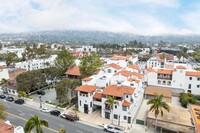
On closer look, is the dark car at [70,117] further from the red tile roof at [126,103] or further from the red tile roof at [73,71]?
the red tile roof at [73,71]

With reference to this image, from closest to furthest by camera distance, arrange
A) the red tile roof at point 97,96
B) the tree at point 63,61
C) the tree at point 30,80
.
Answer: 1. the red tile roof at point 97,96
2. the tree at point 30,80
3. the tree at point 63,61

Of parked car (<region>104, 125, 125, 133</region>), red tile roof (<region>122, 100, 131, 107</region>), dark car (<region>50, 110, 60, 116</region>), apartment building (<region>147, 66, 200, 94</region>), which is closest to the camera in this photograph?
parked car (<region>104, 125, 125, 133</region>)

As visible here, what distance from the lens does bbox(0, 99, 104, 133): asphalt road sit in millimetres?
38438

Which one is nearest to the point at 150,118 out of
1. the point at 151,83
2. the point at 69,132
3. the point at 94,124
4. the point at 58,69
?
the point at 94,124

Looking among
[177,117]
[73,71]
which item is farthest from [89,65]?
[177,117]

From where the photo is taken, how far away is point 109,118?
43.6 m

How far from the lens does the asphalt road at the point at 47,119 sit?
3844cm

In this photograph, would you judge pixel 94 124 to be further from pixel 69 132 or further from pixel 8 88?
pixel 8 88

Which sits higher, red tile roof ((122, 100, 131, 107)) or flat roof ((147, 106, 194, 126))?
red tile roof ((122, 100, 131, 107))

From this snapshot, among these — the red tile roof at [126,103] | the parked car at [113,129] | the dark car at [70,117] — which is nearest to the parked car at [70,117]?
the dark car at [70,117]

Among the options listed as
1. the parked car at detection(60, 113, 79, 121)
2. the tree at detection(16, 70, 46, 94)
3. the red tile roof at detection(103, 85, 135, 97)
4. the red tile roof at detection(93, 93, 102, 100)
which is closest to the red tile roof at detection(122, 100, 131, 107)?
the red tile roof at detection(103, 85, 135, 97)

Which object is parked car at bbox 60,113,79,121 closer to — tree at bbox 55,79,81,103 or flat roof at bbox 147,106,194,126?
tree at bbox 55,79,81,103

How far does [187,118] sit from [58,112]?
3366 cm

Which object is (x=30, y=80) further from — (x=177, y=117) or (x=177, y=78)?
(x=177, y=78)
